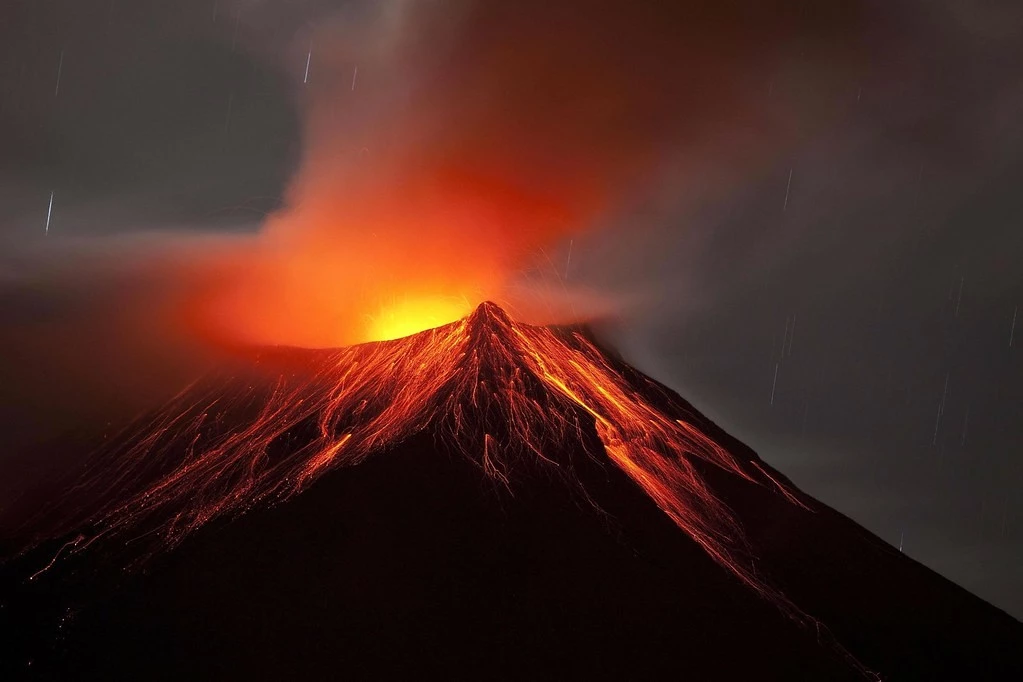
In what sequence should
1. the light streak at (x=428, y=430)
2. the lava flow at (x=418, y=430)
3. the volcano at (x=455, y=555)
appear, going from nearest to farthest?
the volcano at (x=455, y=555), the light streak at (x=428, y=430), the lava flow at (x=418, y=430)

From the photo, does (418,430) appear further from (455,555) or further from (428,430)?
(455,555)

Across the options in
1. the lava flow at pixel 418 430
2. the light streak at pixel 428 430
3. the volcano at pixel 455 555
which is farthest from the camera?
the lava flow at pixel 418 430

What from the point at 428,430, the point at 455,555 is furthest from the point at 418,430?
the point at 455,555

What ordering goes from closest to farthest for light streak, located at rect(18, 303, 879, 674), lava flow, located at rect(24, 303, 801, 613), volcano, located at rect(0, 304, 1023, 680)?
volcano, located at rect(0, 304, 1023, 680), light streak, located at rect(18, 303, 879, 674), lava flow, located at rect(24, 303, 801, 613)

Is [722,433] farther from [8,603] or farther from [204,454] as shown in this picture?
[8,603]

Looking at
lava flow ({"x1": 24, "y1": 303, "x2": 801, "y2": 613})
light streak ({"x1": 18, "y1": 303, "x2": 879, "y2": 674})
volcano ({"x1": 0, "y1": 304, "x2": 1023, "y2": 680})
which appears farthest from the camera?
lava flow ({"x1": 24, "y1": 303, "x2": 801, "y2": 613})

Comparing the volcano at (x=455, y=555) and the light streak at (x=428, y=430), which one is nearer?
the volcano at (x=455, y=555)

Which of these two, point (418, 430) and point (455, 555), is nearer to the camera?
point (455, 555)

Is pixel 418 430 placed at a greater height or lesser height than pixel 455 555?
greater

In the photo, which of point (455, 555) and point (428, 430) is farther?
point (428, 430)
